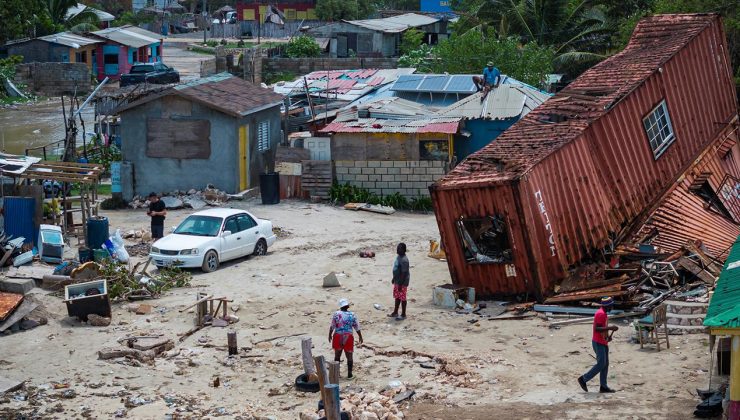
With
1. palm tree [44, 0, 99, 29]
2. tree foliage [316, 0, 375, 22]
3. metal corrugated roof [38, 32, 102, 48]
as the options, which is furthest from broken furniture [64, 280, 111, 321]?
tree foliage [316, 0, 375, 22]

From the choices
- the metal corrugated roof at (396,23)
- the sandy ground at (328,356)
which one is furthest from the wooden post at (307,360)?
the metal corrugated roof at (396,23)

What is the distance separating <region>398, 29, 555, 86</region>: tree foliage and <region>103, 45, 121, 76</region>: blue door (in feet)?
79.5

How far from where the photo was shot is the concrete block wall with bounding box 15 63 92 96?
59938 mm

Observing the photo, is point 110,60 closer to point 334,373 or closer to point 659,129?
point 659,129

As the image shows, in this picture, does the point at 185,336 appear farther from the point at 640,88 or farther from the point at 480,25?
the point at 480,25

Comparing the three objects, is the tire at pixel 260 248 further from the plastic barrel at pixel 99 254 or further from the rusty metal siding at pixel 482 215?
the rusty metal siding at pixel 482 215

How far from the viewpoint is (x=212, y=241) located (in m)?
24.8

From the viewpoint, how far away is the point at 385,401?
625 inches

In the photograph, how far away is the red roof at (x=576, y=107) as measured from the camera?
22.1 m

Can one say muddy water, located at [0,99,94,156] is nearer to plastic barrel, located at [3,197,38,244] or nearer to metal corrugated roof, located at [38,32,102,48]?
metal corrugated roof, located at [38,32,102,48]

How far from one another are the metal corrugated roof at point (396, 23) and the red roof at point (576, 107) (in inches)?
1444

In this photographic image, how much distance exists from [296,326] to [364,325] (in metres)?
1.22

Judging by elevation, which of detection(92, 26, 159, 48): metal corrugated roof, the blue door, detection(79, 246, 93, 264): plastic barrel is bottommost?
detection(79, 246, 93, 264): plastic barrel

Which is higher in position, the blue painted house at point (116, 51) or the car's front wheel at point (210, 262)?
the blue painted house at point (116, 51)
